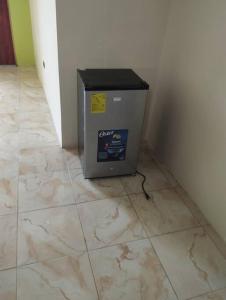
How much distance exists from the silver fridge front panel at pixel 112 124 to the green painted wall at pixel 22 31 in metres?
2.96

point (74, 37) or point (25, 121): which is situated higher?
point (74, 37)

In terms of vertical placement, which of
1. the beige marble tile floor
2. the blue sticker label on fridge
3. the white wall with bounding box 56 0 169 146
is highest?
the white wall with bounding box 56 0 169 146

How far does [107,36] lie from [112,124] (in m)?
0.70

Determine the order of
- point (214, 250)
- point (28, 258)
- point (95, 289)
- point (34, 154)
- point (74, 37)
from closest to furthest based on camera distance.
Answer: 1. point (95, 289)
2. point (28, 258)
3. point (214, 250)
4. point (74, 37)
5. point (34, 154)

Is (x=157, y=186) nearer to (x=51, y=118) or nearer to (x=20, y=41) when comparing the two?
(x=51, y=118)

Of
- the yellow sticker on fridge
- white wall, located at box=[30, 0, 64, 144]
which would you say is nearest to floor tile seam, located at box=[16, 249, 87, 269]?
the yellow sticker on fridge

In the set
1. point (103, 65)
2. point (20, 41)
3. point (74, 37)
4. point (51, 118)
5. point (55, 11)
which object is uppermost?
point (55, 11)

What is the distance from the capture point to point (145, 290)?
1218 millimetres

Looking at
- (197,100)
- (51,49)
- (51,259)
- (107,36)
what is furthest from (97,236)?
(51,49)

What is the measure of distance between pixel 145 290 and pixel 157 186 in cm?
81

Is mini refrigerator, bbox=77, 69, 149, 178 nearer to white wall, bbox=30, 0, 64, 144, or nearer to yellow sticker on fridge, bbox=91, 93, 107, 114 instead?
yellow sticker on fridge, bbox=91, 93, 107, 114

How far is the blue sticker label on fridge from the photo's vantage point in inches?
67.7

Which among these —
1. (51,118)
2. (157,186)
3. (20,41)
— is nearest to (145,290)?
(157,186)

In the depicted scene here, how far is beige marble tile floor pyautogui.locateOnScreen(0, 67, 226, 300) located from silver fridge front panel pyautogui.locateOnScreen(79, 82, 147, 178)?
0.12 m
